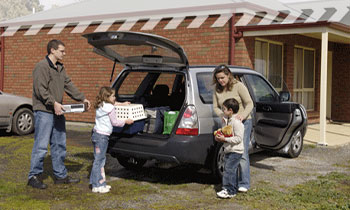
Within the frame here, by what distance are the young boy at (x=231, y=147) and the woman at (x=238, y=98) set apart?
0.12 metres

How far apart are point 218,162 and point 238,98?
0.95 m

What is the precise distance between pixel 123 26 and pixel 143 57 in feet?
27.8

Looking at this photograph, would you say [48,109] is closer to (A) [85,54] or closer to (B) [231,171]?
(B) [231,171]

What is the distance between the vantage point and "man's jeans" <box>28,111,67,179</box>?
618 centimetres

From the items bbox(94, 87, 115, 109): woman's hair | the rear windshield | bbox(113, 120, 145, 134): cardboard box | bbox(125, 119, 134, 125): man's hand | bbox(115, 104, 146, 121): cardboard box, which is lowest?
bbox(113, 120, 145, 134): cardboard box

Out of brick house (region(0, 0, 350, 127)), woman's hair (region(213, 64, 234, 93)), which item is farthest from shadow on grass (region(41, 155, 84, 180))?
brick house (region(0, 0, 350, 127))

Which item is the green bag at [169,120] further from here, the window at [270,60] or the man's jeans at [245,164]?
the window at [270,60]

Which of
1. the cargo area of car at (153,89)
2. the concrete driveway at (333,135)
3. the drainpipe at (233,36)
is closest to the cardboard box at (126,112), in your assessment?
the cargo area of car at (153,89)

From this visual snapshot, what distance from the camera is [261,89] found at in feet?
25.7

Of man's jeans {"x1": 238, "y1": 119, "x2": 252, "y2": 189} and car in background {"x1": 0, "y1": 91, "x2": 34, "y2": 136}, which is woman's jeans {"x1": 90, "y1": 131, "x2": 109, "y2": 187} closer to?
man's jeans {"x1": 238, "y1": 119, "x2": 252, "y2": 189}

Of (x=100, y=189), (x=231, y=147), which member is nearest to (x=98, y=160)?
(x=100, y=189)

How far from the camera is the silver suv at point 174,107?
20.2ft

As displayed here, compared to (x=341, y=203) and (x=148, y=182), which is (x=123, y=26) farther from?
(x=341, y=203)

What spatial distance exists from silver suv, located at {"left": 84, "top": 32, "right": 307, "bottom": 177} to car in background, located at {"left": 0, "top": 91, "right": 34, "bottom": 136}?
16.5ft
